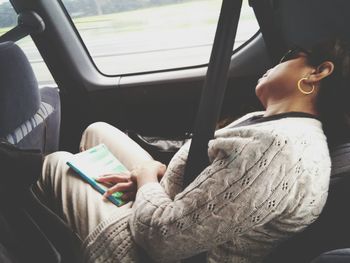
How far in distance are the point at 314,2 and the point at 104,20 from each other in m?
1.20

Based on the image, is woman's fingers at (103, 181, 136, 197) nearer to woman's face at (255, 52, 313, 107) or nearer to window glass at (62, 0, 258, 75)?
woman's face at (255, 52, 313, 107)

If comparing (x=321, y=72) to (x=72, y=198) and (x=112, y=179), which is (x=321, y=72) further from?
(x=72, y=198)

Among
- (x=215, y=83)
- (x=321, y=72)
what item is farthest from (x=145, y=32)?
(x=215, y=83)

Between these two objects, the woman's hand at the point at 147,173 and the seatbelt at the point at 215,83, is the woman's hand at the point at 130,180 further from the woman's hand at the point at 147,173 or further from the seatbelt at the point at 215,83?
the seatbelt at the point at 215,83

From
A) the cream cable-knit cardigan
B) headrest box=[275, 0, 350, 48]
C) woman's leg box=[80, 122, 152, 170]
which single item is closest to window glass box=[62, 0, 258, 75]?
headrest box=[275, 0, 350, 48]

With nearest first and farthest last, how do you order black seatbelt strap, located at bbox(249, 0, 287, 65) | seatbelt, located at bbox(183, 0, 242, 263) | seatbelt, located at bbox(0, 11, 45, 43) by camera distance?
1. seatbelt, located at bbox(183, 0, 242, 263)
2. black seatbelt strap, located at bbox(249, 0, 287, 65)
3. seatbelt, located at bbox(0, 11, 45, 43)

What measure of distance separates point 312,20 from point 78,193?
973mm

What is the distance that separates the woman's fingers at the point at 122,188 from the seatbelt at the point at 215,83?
332 mm

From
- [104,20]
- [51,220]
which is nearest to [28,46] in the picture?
[104,20]

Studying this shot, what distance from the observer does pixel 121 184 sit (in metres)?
1.09

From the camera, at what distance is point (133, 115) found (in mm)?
1982

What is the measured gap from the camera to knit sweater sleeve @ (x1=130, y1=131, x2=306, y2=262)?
2.41 feet

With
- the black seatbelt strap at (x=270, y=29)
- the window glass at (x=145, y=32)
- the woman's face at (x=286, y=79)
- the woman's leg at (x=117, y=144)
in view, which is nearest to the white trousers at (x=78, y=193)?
the woman's leg at (x=117, y=144)

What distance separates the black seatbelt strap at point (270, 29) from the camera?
4.21 feet
